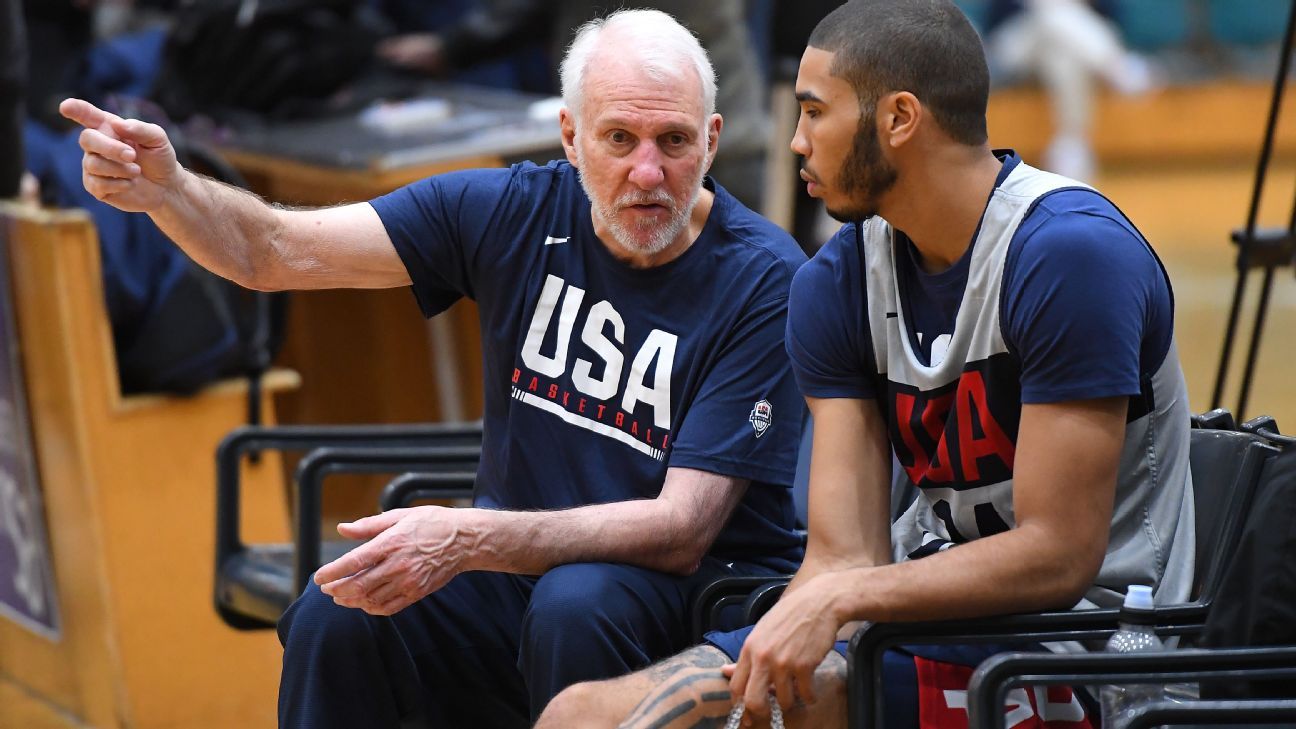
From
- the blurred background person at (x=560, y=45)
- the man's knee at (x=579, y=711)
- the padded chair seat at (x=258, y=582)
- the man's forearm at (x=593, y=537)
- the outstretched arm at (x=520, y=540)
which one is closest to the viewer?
the man's knee at (x=579, y=711)

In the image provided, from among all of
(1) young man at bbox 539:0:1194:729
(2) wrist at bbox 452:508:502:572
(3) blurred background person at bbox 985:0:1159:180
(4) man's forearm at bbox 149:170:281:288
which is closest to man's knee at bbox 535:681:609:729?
(1) young man at bbox 539:0:1194:729

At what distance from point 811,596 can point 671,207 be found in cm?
70

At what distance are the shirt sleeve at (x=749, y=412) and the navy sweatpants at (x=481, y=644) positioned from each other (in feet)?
0.56

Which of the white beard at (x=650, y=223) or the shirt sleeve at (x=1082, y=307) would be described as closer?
the shirt sleeve at (x=1082, y=307)

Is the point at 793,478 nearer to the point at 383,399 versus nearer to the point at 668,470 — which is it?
the point at 668,470

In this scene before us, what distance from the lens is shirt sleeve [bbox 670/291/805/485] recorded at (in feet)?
7.80

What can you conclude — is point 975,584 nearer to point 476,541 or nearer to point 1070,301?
point 1070,301

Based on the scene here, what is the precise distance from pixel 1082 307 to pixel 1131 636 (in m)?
0.40

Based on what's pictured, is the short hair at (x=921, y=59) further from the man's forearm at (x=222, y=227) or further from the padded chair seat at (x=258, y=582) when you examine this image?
the padded chair seat at (x=258, y=582)

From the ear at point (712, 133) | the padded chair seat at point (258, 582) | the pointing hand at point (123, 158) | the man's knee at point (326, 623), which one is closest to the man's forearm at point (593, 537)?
the man's knee at point (326, 623)

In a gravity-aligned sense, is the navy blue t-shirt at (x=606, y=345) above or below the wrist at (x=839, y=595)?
above

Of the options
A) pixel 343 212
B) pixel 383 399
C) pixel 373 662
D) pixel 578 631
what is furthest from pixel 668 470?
pixel 383 399

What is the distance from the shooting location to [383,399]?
5043 millimetres

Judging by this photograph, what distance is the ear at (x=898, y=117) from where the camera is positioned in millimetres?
2078
